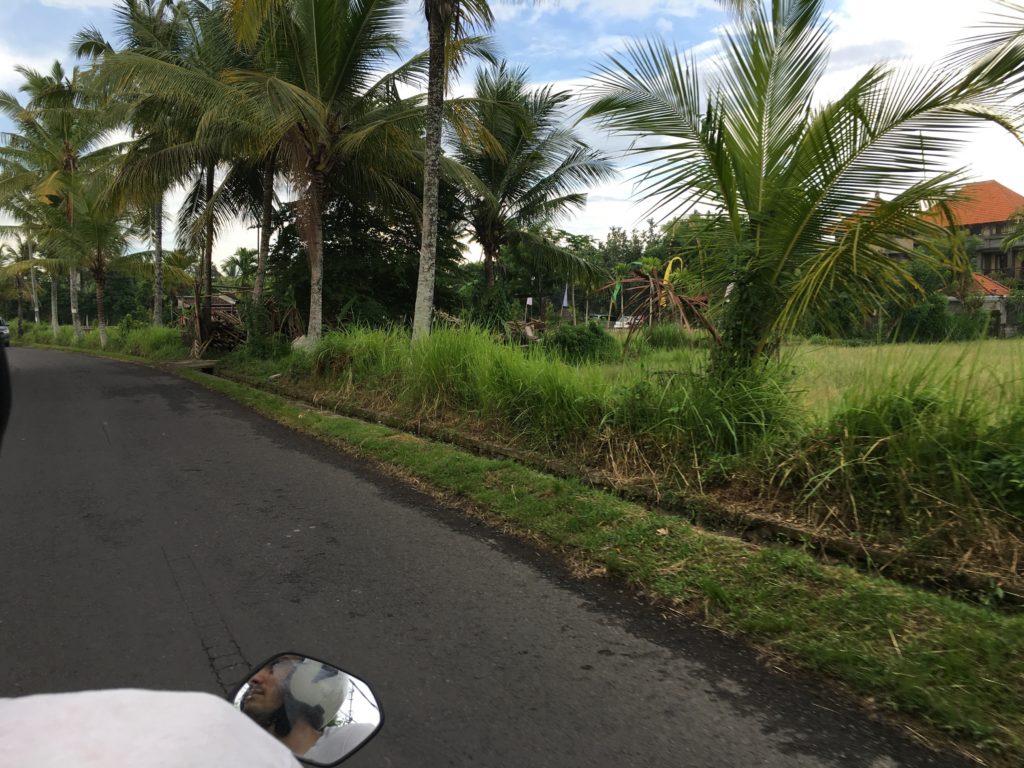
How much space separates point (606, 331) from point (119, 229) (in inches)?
954

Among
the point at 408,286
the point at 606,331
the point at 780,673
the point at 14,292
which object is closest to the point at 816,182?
the point at 780,673

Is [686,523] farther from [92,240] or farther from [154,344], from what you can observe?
[92,240]

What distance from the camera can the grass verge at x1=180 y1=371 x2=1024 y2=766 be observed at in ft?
9.25

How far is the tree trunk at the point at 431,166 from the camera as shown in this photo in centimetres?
1007

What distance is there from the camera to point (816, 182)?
17.6ft

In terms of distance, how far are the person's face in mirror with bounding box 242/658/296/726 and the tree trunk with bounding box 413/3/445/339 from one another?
340 inches

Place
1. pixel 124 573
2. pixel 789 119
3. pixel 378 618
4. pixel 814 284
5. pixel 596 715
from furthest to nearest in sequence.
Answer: pixel 789 119 → pixel 814 284 → pixel 124 573 → pixel 378 618 → pixel 596 715

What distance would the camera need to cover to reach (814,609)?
358 cm

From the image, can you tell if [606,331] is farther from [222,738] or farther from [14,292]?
[14,292]

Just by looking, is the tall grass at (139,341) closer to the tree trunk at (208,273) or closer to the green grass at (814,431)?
the tree trunk at (208,273)

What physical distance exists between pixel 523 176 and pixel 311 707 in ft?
63.1

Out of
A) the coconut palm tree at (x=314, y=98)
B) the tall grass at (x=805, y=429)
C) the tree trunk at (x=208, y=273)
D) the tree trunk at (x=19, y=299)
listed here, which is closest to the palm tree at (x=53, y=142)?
the tree trunk at (x=208, y=273)

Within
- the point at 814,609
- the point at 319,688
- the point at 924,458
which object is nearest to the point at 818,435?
the point at 924,458

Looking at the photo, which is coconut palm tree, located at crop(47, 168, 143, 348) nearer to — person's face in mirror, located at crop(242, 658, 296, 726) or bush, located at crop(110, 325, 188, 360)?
bush, located at crop(110, 325, 188, 360)
